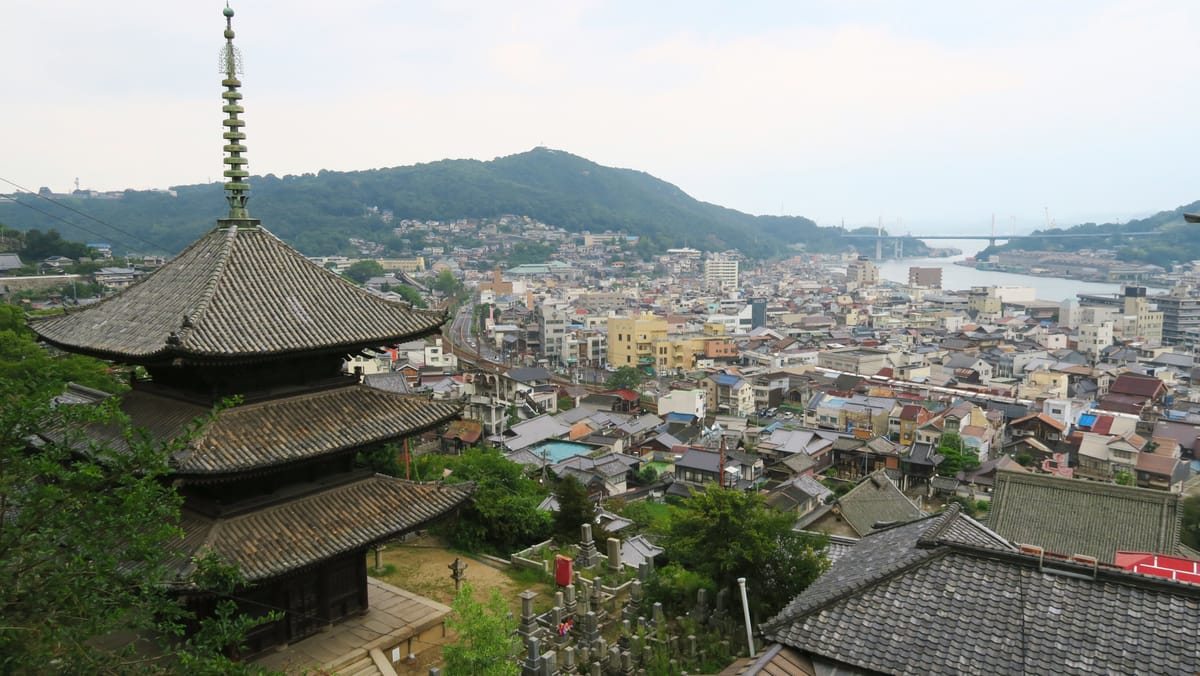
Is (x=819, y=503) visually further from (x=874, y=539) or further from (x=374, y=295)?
(x=374, y=295)

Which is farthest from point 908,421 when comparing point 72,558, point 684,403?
point 72,558

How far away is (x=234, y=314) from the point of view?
40.2 feet

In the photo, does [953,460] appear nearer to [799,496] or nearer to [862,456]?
[862,456]

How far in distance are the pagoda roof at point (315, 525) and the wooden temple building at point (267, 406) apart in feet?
0.09

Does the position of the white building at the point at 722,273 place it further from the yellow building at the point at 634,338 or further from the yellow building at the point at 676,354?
the yellow building at the point at 634,338

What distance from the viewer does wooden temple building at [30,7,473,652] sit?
11.7 metres

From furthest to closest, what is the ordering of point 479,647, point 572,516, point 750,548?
point 572,516, point 750,548, point 479,647

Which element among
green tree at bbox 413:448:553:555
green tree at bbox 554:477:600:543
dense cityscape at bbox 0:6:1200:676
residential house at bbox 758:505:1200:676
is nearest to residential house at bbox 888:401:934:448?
dense cityscape at bbox 0:6:1200:676

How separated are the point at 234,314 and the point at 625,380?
60.9 meters

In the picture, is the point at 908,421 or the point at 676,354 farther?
the point at 676,354

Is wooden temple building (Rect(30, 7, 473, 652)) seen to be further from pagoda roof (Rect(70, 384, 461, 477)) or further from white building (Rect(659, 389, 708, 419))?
white building (Rect(659, 389, 708, 419))

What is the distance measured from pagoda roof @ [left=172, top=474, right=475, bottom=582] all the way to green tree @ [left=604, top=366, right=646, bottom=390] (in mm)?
57577

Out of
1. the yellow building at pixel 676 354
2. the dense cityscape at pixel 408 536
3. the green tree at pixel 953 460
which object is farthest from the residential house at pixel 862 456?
the yellow building at pixel 676 354

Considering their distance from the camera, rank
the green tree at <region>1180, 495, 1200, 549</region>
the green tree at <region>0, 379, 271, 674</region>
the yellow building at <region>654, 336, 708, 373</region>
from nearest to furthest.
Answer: the green tree at <region>0, 379, 271, 674</region>, the green tree at <region>1180, 495, 1200, 549</region>, the yellow building at <region>654, 336, 708, 373</region>
